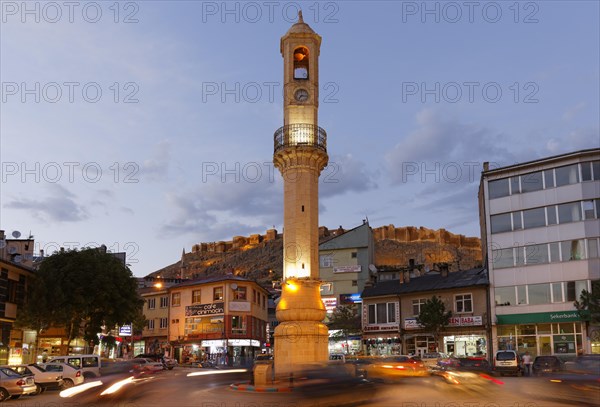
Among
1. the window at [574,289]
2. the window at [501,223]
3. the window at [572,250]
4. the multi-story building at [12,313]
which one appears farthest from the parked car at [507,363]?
the multi-story building at [12,313]

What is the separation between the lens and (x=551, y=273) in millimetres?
48188

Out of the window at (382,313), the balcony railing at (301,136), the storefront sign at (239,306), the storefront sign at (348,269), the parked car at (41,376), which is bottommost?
the parked car at (41,376)

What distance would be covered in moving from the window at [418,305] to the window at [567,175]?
49.7 feet

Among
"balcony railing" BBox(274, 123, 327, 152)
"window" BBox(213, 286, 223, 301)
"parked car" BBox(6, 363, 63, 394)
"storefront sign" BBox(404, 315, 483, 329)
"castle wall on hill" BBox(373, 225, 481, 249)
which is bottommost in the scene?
"parked car" BBox(6, 363, 63, 394)

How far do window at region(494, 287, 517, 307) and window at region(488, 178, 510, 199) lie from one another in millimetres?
7355

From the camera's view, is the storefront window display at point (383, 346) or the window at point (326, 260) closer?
the storefront window display at point (383, 346)

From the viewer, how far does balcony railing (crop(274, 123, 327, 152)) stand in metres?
35.4

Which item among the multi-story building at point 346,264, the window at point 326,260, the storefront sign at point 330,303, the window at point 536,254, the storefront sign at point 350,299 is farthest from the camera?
the window at point 326,260

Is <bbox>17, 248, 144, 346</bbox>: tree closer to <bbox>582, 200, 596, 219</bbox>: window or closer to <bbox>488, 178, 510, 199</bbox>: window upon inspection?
<bbox>488, 178, 510, 199</bbox>: window

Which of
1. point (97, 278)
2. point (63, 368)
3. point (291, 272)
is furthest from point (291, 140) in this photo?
point (97, 278)

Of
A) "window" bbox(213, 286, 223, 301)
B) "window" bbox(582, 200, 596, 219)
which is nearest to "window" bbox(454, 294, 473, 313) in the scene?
"window" bbox(582, 200, 596, 219)

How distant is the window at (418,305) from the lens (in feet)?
185

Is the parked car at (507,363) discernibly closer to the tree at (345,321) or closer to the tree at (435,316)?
the tree at (435,316)

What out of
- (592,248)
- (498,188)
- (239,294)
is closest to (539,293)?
(592,248)
